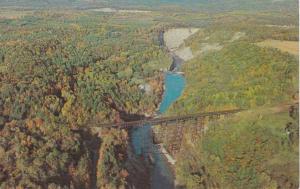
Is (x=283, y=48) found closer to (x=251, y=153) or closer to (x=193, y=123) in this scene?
(x=193, y=123)

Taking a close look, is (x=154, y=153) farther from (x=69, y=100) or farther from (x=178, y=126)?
(x=69, y=100)

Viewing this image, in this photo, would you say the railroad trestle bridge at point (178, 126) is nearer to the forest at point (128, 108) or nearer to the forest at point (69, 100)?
the forest at point (128, 108)

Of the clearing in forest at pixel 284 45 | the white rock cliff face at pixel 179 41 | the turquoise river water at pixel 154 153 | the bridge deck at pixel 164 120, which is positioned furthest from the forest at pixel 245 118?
the white rock cliff face at pixel 179 41

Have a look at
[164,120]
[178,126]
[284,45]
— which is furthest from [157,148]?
[284,45]

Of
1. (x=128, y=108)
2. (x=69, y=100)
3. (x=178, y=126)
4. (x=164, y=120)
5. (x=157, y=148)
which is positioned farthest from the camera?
(x=128, y=108)

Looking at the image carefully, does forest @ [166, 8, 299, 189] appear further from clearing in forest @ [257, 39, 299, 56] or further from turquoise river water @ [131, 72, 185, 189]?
turquoise river water @ [131, 72, 185, 189]

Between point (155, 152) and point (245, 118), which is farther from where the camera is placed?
point (155, 152)

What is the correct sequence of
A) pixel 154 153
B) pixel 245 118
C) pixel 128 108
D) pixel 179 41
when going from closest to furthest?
pixel 245 118
pixel 154 153
pixel 128 108
pixel 179 41

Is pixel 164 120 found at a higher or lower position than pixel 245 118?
lower

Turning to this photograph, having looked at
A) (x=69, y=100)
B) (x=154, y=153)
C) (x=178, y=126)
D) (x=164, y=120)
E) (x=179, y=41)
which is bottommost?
(x=179, y=41)

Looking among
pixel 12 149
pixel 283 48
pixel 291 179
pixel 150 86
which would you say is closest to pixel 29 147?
pixel 12 149

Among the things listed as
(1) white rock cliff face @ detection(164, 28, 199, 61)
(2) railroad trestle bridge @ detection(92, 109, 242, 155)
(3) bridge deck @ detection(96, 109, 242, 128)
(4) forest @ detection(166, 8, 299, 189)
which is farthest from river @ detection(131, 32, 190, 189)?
(1) white rock cliff face @ detection(164, 28, 199, 61)
